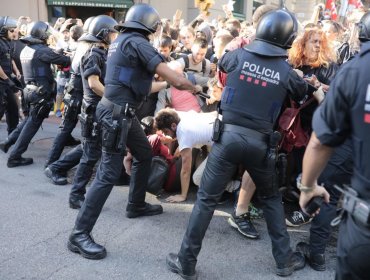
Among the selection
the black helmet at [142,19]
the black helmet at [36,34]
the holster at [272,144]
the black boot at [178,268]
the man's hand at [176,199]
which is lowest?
the man's hand at [176,199]

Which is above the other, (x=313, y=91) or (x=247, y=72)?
(x=247, y=72)

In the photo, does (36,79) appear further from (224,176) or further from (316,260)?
(316,260)

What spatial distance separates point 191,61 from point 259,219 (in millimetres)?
2250

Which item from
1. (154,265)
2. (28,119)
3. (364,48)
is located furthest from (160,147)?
(364,48)

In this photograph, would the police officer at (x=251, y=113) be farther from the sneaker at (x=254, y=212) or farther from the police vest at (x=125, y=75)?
the sneaker at (x=254, y=212)

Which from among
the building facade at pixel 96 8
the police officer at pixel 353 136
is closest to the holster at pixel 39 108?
the police officer at pixel 353 136

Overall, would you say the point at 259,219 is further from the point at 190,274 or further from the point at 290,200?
the point at 190,274

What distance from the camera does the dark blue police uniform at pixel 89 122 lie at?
3766 millimetres

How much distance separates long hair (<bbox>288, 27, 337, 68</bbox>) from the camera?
3732 millimetres

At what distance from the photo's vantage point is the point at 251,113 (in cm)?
281

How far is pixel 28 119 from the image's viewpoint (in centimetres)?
535

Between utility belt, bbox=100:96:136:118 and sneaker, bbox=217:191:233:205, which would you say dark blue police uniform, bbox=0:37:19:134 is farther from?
sneaker, bbox=217:191:233:205

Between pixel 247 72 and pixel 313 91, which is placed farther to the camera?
pixel 313 91

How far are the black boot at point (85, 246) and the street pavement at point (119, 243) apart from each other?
45 millimetres
